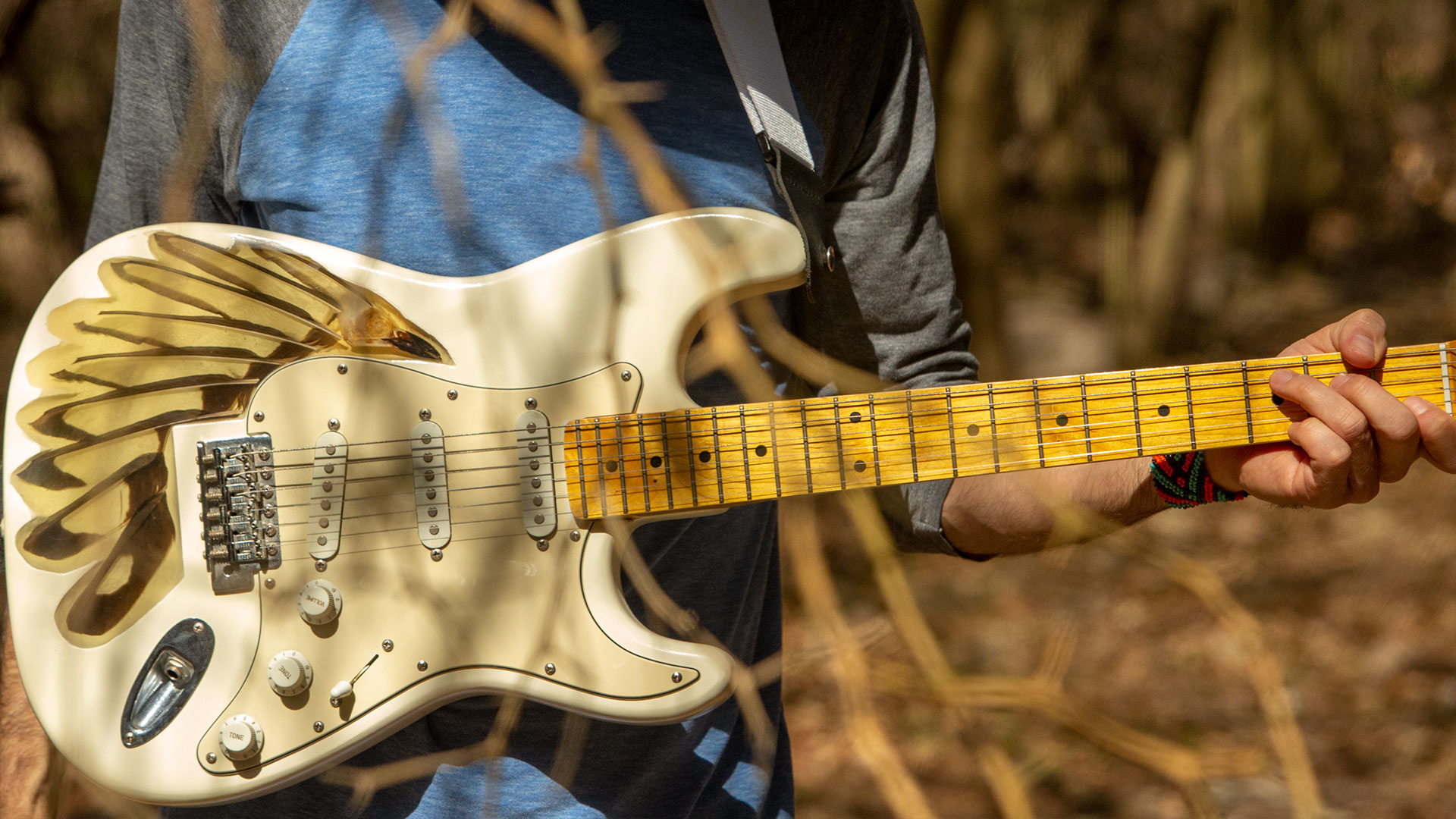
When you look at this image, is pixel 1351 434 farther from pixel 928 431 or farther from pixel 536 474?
pixel 536 474

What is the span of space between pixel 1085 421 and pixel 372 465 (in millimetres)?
665

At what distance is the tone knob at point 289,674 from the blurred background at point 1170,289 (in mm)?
1104

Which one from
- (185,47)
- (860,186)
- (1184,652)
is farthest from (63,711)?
(1184,652)

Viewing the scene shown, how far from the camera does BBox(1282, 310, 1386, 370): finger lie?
2.74 feet

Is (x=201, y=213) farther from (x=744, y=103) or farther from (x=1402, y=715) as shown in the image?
(x=1402, y=715)

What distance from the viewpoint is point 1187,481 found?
0.94 metres

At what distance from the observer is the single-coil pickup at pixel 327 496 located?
0.83 m

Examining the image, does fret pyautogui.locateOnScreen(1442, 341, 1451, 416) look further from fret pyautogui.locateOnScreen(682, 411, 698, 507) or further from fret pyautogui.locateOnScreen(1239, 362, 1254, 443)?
fret pyautogui.locateOnScreen(682, 411, 698, 507)

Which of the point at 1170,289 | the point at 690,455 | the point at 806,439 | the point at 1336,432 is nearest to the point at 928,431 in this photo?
the point at 806,439

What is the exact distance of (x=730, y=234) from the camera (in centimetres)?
83

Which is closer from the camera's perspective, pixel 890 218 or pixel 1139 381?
pixel 1139 381

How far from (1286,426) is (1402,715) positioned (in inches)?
92.1

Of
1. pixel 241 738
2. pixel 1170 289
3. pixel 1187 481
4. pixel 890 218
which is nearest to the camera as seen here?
pixel 241 738

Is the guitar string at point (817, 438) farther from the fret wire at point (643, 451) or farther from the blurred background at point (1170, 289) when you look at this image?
the blurred background at point (1170, 289)
